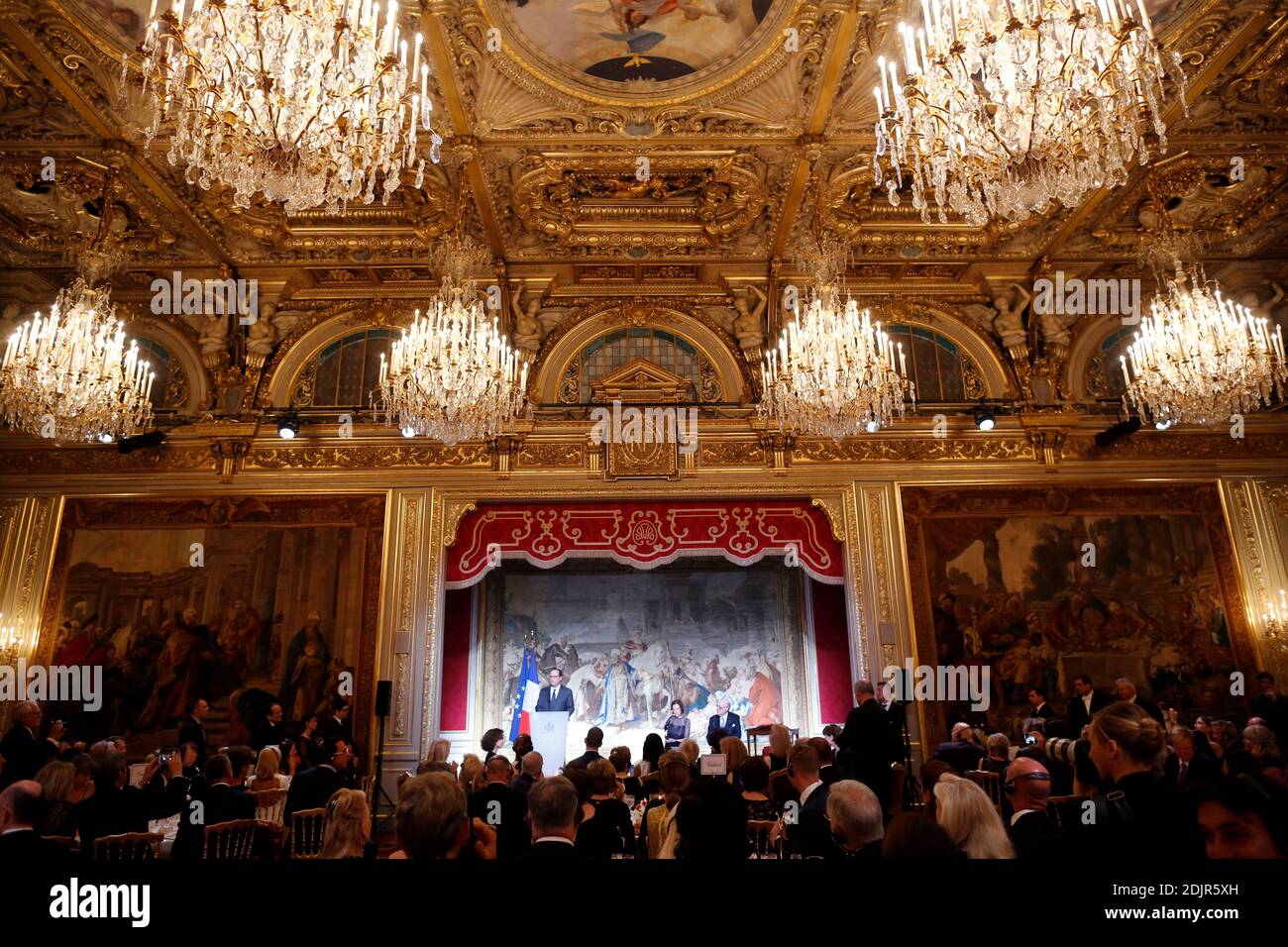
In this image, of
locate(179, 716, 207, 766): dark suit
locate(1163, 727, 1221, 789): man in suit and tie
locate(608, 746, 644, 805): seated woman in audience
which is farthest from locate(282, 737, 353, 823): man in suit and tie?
locate(1163, 727, 1221, 789): man in suit and tie

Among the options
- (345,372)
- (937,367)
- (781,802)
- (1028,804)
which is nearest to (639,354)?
(345,372)

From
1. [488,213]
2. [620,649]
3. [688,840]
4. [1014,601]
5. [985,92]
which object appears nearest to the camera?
[688,840]

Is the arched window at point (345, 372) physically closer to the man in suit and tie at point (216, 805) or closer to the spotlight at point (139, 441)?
the spotlight at point (139, 441)

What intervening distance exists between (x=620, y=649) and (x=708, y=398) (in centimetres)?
489

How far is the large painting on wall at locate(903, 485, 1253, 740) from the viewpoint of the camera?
1084 cm

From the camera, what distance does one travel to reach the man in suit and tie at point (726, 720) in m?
11.5

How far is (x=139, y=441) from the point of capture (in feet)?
35.9

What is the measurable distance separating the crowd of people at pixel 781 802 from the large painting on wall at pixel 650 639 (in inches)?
233

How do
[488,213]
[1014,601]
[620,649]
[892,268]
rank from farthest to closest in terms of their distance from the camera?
[620,649], [892,268], [1014,601], [488,213]

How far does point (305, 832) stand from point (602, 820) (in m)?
2.71

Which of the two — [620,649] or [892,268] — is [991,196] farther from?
[620,649]

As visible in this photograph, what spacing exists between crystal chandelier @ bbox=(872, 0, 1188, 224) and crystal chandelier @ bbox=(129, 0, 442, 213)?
3651 mm

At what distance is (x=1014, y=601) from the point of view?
11195 millimetres
